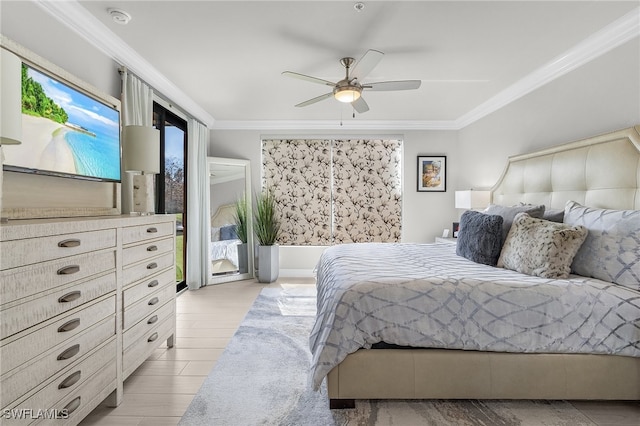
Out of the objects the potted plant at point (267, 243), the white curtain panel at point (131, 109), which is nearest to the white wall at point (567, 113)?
the potted plant at point (267, 243)

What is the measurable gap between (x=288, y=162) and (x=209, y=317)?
9.29 feet

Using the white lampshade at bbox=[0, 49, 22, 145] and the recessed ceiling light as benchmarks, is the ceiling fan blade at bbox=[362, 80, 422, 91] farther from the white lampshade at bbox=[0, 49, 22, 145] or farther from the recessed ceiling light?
the white lampshade at bbox=[0, 49, 22, 145]

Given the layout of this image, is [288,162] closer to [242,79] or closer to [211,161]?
[211,161]

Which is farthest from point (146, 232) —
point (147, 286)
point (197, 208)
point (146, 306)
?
point (197, 208)

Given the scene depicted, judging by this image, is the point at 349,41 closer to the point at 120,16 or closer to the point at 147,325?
the point at 120,16

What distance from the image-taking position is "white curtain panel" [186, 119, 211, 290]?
14.5 feet

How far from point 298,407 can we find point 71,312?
127 cm

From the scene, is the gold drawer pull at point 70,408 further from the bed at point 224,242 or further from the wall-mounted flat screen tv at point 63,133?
the bed at point 224,242

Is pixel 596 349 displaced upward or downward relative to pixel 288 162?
downward

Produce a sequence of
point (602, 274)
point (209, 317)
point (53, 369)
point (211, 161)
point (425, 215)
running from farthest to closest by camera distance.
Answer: point (425, 215) < point (211, 161) < point (209, 317) < point (602, 274) < point (53, 369)

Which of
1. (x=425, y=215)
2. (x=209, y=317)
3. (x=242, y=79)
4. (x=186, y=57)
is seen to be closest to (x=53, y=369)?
Result: (x=209, y=317)

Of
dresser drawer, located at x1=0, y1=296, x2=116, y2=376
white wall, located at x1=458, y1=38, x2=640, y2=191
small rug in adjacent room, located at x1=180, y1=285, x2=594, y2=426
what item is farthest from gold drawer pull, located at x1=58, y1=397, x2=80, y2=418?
white wall, located at x1=458, y1=38, x2=640, y2=191

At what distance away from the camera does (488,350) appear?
182cm

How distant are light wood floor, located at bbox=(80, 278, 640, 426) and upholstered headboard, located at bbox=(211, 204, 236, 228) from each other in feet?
4.94
